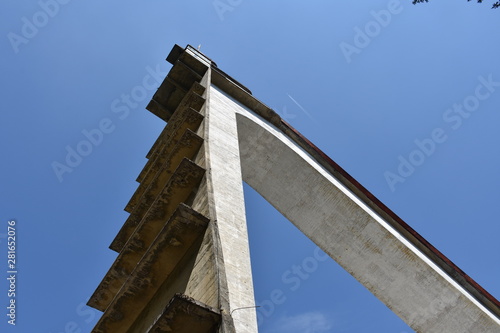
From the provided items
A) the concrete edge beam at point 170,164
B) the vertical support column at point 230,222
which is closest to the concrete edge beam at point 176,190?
the vertical support column at point 230,222

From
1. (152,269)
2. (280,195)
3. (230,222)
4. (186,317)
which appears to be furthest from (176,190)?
(280,195)

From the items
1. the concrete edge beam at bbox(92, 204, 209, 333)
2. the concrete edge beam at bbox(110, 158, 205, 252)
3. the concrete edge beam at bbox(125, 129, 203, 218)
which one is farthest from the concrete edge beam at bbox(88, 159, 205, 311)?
the concrete edge beam at bbox(125, 129, 203, 218)

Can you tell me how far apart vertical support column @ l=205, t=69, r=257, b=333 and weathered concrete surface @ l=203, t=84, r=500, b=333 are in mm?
2638

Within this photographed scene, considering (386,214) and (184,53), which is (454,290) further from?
(184,53)

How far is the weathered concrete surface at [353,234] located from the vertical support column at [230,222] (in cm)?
264

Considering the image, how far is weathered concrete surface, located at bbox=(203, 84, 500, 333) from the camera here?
884 cm

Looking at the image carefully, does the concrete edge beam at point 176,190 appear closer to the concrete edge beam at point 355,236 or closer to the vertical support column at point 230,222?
the vertical support column at point 230,222

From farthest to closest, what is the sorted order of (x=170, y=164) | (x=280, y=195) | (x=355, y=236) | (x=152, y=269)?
(x=280, y=195)
(x=355, y=236)
(x=170, y=164)
(x=152, y=269)

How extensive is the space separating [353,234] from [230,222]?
19.0 feet

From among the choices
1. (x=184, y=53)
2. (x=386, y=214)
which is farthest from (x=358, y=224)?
(x=184, y=53)

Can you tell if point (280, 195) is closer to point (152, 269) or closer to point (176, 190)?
point (176, 190)

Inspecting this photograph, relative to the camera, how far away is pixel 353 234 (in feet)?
30.0

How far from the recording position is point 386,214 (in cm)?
959

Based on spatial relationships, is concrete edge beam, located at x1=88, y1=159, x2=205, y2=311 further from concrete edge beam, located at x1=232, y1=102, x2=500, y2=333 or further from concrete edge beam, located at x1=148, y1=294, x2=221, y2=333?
concrete edge beam, located at x1=232, y1=102, x2=500, y2=333
